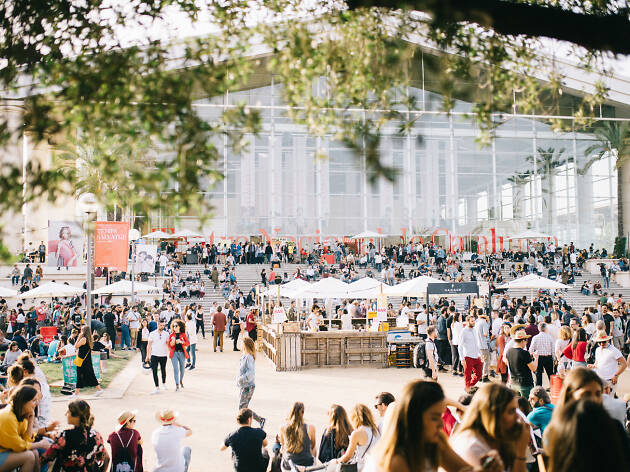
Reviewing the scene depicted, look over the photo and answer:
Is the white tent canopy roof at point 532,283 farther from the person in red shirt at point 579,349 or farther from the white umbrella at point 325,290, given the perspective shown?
the person in red shirt at point 579,349

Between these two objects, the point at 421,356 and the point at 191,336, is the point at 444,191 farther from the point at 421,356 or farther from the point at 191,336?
the point at 421,356

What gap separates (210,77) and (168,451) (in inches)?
139

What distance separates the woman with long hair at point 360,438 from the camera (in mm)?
4742

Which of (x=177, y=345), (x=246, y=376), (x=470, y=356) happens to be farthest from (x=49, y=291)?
(x=470, y=356)

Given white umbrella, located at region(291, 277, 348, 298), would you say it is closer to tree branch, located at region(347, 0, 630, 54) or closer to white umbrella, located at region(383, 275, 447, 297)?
white umbrella, located at region(383, 275, 447, 297)

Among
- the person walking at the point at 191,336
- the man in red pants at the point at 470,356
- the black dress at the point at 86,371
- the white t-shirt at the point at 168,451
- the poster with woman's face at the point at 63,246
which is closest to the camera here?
the white t-shirt at the point at 168,451

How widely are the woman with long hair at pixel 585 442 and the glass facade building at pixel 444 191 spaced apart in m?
36.0

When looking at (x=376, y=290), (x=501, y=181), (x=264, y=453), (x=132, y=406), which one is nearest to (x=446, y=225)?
(x=501, y=181)

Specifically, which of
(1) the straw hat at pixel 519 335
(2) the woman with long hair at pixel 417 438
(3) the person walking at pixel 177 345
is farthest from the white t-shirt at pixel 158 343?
(2) the woman with long hair at pixel 417 438

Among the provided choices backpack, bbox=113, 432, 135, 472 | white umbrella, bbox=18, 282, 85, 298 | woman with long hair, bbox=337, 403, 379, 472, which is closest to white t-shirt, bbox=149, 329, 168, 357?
backpack, bbox=113, 432, 135, 472

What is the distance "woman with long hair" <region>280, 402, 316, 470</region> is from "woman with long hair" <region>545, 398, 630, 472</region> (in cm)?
314

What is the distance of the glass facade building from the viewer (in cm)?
3881

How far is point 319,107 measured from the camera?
366cm

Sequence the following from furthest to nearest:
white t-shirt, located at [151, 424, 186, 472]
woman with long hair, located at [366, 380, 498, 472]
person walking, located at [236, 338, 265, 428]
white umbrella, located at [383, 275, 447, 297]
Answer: white umbrella, located at [383, 275, 447, 297], person walking, located at [236, 338, 265, 428], white t-shirt, located at [151, 424, 186, 472], woman with long hair, located at [366, 380, 498, 472]
